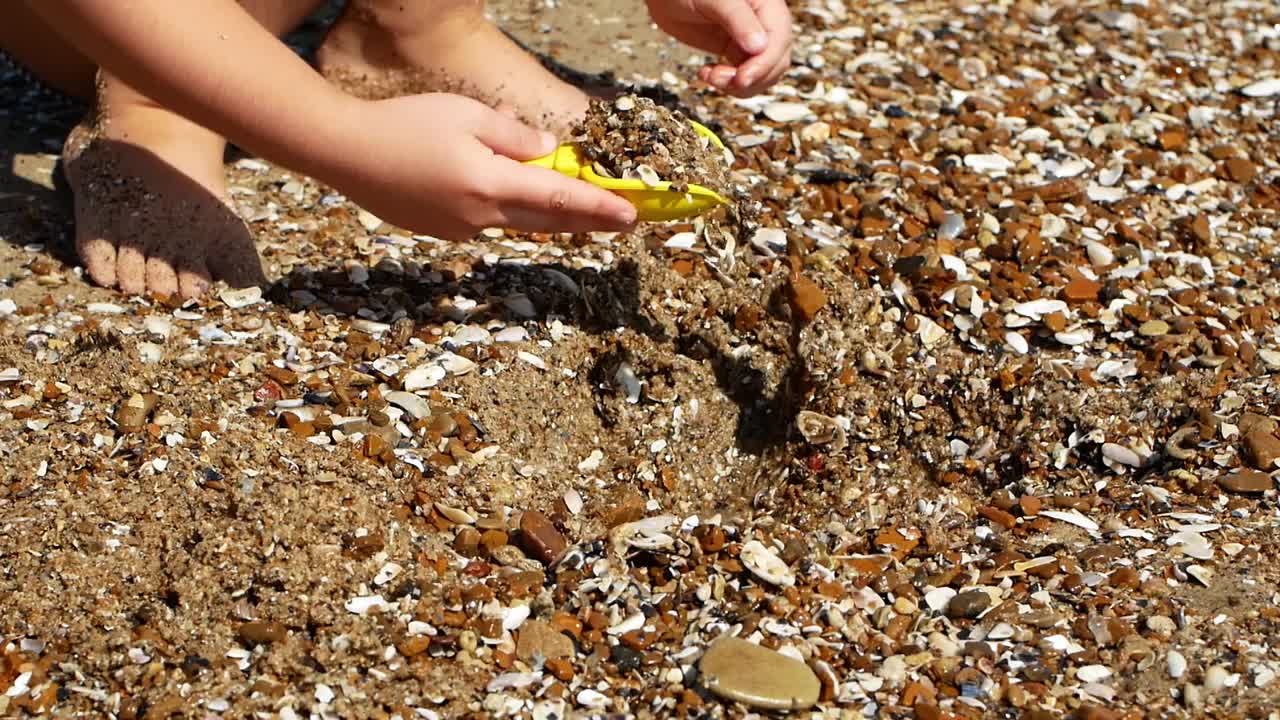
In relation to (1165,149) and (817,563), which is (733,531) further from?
(1165,149)

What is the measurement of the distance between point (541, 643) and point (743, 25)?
3.37ft

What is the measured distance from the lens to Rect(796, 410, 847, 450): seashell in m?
1.75

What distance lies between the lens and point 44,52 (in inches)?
85.6

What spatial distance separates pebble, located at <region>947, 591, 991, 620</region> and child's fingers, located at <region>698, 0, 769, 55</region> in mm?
907

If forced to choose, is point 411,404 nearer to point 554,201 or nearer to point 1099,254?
point 554,201

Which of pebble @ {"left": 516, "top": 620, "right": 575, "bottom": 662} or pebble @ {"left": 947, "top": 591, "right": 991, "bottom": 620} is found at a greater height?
pebble @ {"left": 947, "top": 591, "right": 991, "bottom": 620}

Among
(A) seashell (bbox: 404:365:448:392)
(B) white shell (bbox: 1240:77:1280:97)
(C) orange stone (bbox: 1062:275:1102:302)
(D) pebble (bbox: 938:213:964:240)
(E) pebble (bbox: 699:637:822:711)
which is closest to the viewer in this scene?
(E) pebble (bbox: 699:637:822:711)

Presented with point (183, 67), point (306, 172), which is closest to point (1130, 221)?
point (306, 172)

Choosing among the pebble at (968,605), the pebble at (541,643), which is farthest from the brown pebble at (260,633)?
the pebble at (968,605)

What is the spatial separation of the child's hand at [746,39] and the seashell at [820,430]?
1.80ft

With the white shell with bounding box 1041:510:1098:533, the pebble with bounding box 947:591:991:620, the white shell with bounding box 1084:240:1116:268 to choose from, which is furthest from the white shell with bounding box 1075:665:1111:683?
the white shell with bounding box 1084:240:1116:268

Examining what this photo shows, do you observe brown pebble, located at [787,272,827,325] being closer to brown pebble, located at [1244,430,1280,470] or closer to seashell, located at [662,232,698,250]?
seashell, located at [662,232,698,250]

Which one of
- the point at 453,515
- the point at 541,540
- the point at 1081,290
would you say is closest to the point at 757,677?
the point at 541,540

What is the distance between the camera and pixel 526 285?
6.29ft
